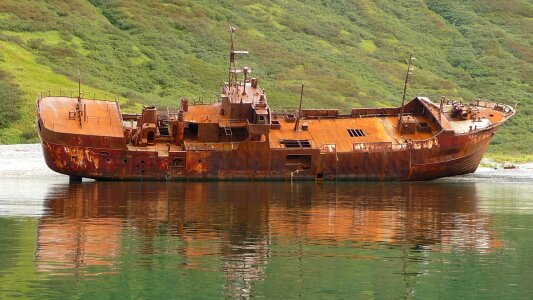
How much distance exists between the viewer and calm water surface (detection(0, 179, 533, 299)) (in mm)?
33812

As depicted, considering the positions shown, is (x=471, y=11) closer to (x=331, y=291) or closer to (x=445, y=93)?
(x=445, y=93)

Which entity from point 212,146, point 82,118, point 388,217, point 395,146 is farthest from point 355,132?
point 388,217

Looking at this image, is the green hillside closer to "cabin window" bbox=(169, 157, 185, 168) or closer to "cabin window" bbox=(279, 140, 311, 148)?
"cabin window" bbox=(169, 157, 185, 168)

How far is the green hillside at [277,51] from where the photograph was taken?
11300 centimetres

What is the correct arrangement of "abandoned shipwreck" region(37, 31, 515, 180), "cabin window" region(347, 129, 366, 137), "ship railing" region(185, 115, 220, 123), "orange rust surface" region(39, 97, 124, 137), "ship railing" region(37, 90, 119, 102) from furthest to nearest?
1. "ship railing" region(37, 90, 119, 102)
2. "cabin window" region(347, 129, 366, 137)
3. "ship railing" region(185, 115, 220, 123)
4. "abandoned shipwreck" region(37, 31, 515, 180)
5. "orange rust surface" region(39, 97, 124, 137)

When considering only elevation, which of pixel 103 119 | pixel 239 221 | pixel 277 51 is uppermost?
pixel 277 51

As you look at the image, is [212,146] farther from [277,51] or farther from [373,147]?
[277,51]

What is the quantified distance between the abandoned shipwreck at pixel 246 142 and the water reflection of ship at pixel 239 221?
215 centimetres

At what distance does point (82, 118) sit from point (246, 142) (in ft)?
30.9

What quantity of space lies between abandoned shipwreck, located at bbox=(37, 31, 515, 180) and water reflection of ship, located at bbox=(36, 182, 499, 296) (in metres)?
2.15

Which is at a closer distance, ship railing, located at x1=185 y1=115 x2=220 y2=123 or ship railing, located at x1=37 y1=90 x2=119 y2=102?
ship railing, located at x1=185 y1=115 x2=220 y2=123

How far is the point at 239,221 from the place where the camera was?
48.3 metres

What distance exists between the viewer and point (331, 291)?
3341 cm

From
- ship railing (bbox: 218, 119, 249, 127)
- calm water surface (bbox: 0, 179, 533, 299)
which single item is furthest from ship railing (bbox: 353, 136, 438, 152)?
calm water surface (bbox: 0, 179, 533, 299)
